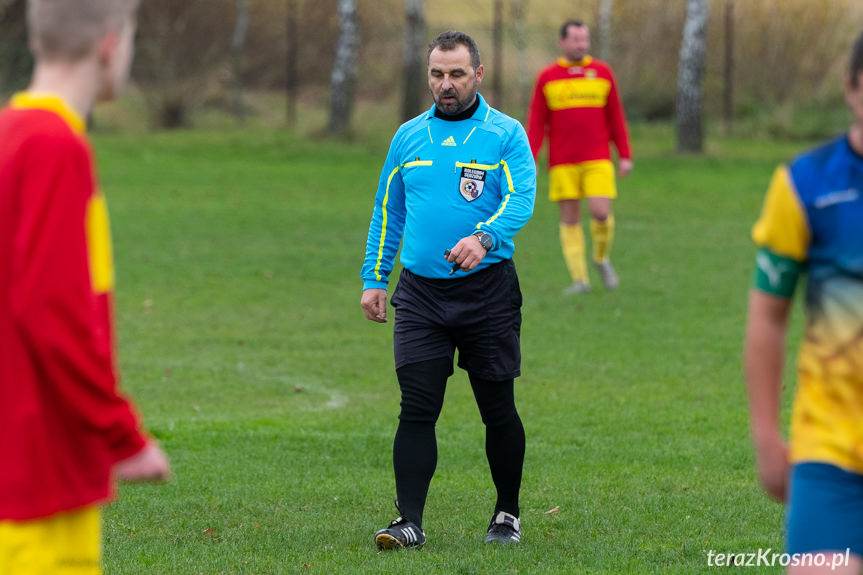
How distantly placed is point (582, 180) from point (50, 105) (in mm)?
10531

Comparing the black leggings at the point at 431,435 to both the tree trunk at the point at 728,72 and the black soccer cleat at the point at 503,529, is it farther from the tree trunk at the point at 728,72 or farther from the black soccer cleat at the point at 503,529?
the tree trunk at the point at 728,72

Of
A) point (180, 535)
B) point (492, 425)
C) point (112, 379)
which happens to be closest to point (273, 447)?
point (180, 535)

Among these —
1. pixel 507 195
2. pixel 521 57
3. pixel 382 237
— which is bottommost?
pixel 521 57

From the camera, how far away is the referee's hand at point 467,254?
17.2ft

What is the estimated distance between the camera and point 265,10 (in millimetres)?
36219

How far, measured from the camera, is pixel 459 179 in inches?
220

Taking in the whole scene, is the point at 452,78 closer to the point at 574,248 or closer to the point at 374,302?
the point at 374,302

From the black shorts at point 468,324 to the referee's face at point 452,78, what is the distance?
736mm

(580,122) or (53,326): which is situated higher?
(53,326)

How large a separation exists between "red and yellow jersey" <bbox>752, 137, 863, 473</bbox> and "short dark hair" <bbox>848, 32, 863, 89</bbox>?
0.60 feet

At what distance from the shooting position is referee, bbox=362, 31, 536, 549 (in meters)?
5.55

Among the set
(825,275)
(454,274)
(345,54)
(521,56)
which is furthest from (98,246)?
(521,56)

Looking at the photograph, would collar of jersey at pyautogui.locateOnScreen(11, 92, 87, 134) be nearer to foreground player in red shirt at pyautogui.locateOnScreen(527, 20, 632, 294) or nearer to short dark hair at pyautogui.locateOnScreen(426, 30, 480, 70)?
short dark hair at pyautogui.locateOnScreen(426, 30, 480, 70)

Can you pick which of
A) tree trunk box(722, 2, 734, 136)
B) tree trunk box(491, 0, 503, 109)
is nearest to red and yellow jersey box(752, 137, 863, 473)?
tree trunk box(491, 0, 503, 109)
